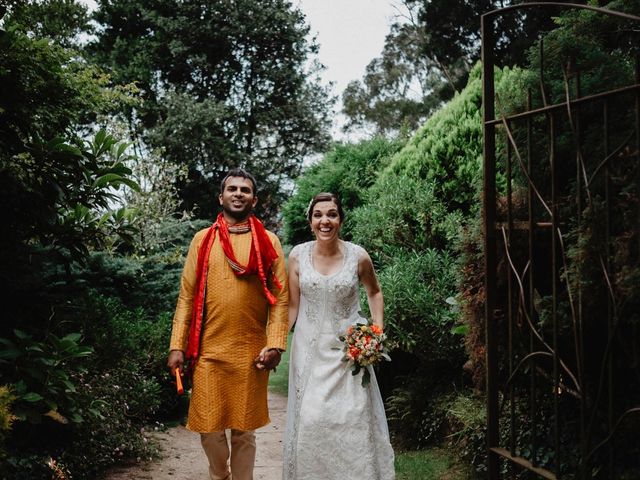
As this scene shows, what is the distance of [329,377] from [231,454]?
826mm

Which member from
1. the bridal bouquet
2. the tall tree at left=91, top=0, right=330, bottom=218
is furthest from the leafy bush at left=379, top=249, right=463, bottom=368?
the tall tree at left=91, top=0, right=330, bottom=218

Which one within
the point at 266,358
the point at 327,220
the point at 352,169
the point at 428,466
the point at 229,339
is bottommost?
the point at 428,466

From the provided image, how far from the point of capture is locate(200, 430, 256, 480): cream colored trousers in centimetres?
404

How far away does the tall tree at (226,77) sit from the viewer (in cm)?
2322

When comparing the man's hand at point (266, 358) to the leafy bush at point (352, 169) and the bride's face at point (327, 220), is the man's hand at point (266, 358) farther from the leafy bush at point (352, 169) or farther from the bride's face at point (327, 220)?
the leafy bush at point (352, 169)

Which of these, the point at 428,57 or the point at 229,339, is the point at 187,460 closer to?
the point at 229,339

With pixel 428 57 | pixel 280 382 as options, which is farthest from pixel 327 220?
pixel 428 57

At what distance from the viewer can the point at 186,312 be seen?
414cm

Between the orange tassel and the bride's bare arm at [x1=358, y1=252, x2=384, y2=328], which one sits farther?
the bride's bare arm at [x1=358, y1=252, x2=384, y2=328]

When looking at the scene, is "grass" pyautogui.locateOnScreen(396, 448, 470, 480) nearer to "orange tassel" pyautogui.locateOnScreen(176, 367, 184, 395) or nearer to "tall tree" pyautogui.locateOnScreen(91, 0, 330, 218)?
"orange tassel" pyautogui.locateOnScreen(176, 367, 184, 395)

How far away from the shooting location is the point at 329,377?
414cm

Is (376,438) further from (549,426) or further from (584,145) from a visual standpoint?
(584,145)

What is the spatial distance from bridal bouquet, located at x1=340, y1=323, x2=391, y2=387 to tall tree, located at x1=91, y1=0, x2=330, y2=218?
18722mm

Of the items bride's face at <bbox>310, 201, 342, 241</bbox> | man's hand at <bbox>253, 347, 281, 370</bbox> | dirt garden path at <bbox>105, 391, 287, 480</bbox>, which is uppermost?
bride's face at <bbox>310, 201, 342, 241</bbox>
